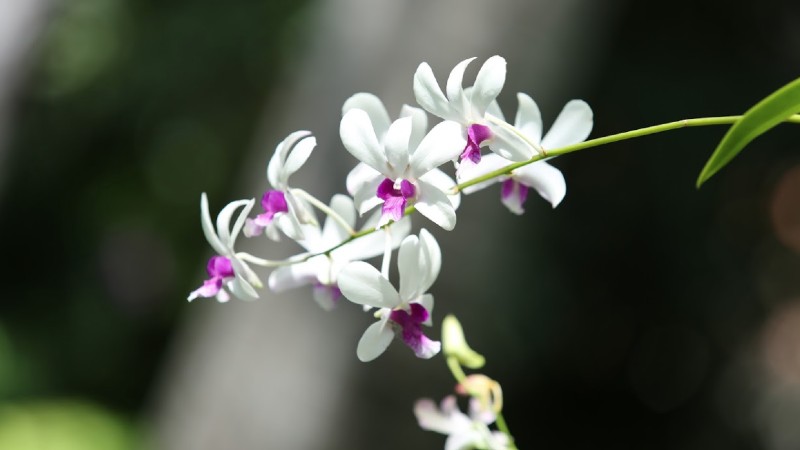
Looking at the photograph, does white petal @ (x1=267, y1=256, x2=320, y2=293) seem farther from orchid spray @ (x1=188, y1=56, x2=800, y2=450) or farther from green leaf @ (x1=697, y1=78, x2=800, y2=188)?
→ green leaf @ (x1=697, y1=78, x2=800, y2=188)

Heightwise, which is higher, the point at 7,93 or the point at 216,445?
the point at 7,93

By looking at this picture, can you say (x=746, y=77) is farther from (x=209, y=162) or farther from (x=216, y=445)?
(x=209, y=162)

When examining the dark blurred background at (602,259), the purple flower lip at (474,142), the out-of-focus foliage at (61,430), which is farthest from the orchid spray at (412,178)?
the out-of-focus foliage at (61,430)

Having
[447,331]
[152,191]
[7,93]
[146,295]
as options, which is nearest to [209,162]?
[152,191]

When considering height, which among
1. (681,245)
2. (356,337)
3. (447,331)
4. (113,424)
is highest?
(681,245)

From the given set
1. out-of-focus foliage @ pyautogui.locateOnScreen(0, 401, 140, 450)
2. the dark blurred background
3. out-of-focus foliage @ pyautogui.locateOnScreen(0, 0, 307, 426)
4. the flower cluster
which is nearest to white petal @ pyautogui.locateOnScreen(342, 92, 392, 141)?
the flower cluster

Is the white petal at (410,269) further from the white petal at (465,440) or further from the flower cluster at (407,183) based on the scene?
the white petal at (465,440)
